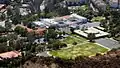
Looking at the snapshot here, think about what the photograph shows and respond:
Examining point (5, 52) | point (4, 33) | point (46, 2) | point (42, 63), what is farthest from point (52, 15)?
point (42, 63)

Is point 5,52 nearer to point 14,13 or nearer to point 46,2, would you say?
point 14,13

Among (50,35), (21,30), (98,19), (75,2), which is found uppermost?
(21,30)

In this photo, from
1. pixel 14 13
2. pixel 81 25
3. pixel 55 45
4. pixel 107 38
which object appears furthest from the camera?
pixel 14 13

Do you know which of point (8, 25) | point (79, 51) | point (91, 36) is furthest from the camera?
point (8, 25)

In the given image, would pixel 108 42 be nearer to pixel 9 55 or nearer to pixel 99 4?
pixel 9 55

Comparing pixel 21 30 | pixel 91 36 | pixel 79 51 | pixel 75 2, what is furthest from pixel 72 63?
pixel 75 2

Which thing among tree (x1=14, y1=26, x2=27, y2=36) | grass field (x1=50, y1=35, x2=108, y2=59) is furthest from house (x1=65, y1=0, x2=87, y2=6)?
grass field (x1=50, y1=35, x2=108, y2=59)
